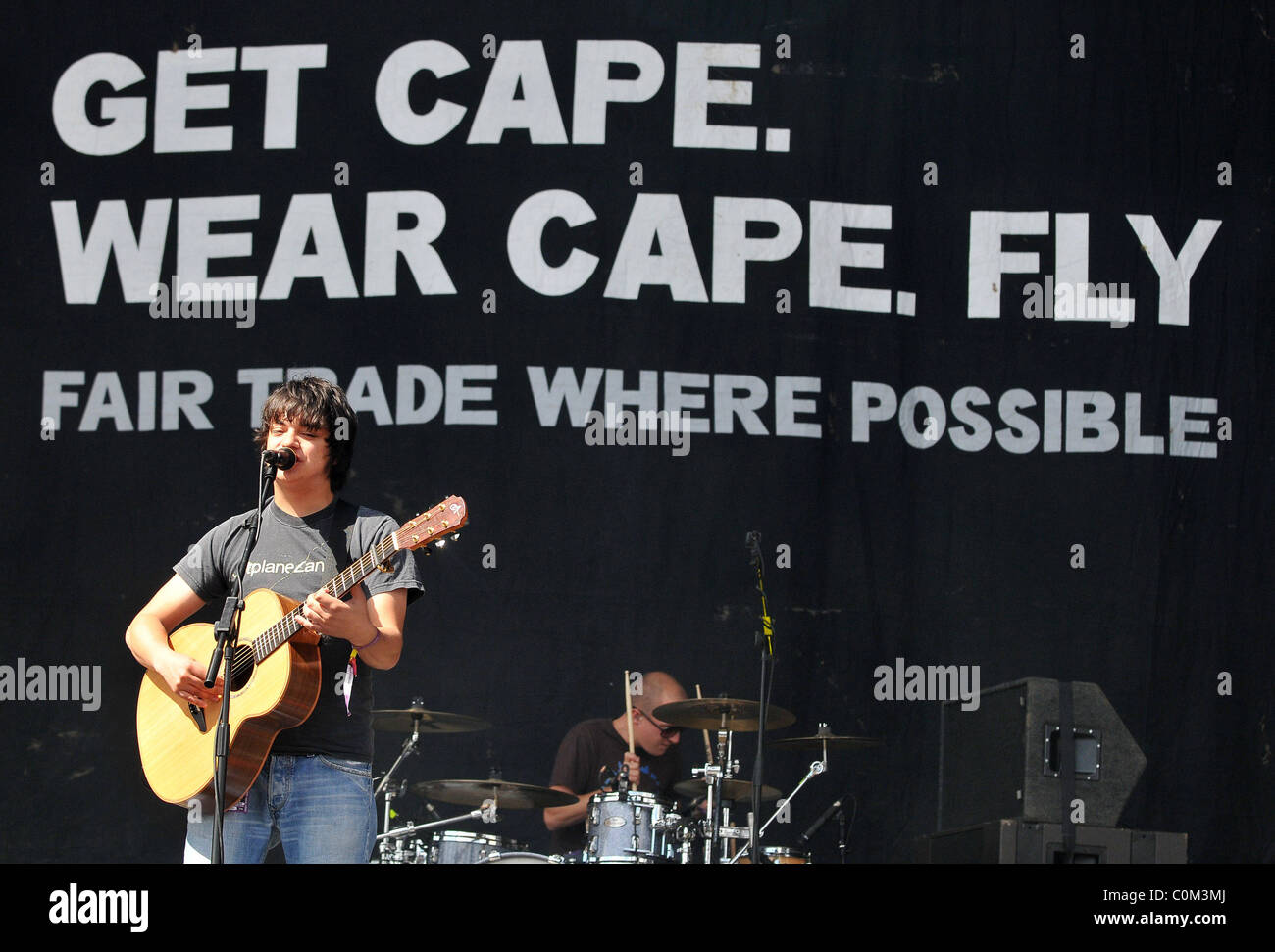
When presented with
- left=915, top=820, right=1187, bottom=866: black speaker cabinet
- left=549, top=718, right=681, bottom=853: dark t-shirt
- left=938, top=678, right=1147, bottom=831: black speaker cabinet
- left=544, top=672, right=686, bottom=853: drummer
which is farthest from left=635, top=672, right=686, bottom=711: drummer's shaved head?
left=915, top=820, right=1187, bottom=866: black speaker cabinet

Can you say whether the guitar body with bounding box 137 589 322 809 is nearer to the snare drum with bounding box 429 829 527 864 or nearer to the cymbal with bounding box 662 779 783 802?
the snare drum with bounding box 429 829 527 864

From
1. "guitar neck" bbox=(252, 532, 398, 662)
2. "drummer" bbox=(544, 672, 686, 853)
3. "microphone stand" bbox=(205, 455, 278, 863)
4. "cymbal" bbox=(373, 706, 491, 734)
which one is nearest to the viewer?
"microphone stand" bbox=(205, 455, 278, 863)

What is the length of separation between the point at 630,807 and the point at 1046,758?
1.66 meters

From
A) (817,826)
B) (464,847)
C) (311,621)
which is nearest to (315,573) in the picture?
(311,621)

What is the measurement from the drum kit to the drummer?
4.0 inches

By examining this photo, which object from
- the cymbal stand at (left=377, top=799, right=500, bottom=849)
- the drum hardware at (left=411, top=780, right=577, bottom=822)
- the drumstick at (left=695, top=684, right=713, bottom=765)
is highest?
the drumstick at (left=695, top=684, right=713, bottom=765)

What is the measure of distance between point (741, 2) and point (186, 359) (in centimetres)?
305

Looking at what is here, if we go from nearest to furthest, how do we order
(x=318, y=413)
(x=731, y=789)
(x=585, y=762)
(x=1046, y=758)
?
(x=318, y=413) → (x=1046, y=758) → (x=731, y=789) → (x=585, y=762)

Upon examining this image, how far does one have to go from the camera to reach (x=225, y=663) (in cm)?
378

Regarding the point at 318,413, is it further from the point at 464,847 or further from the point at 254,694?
the point at 464,847

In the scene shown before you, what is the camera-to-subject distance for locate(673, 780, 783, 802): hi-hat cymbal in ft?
20.6

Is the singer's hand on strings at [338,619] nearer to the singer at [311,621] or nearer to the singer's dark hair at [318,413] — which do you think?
the singer at [311,621]
